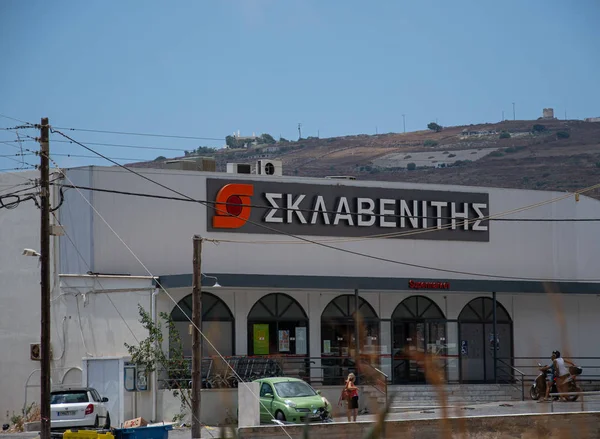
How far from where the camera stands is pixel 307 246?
38219 mm

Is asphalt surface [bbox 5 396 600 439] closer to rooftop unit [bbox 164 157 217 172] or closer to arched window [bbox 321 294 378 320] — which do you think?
arched window [bbox 321 294 378 320]

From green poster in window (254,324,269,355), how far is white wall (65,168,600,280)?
6.79 feet

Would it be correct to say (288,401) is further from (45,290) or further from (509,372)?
(509,372)

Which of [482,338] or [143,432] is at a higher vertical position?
[482,338]

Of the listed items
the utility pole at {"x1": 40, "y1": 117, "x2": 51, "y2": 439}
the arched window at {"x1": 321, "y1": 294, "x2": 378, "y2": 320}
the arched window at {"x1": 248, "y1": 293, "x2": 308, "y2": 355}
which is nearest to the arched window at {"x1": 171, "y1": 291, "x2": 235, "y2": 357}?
the arched window at {"x1": 248, "y1": 293, "x2": 308, "y2": 355}

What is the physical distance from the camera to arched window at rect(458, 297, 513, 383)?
39781 mm

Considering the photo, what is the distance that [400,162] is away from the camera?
591 feet

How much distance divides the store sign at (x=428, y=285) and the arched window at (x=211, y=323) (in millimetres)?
6752

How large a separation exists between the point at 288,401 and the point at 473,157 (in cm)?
14810

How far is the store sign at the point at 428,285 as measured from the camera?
38062 millimetres

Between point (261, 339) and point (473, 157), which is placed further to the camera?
point (473, 157)

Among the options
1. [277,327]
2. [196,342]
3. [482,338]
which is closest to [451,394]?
[482,338]

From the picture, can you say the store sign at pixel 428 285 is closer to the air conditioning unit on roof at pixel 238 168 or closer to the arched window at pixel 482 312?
the arched window at pixel 482 312

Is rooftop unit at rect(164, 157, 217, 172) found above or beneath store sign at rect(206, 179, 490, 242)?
above
